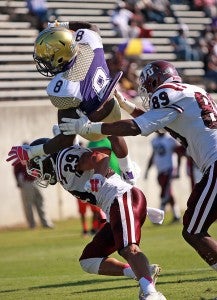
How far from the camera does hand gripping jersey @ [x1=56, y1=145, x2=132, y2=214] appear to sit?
25.9 feet

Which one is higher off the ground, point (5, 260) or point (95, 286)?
point (95, 286)

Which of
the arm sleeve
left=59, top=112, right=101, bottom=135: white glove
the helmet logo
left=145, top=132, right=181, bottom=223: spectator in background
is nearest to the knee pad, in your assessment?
left=59, top=112, right=101, bottom=135: white glove

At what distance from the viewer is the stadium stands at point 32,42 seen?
71.7ft

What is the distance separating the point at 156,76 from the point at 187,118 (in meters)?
0.50

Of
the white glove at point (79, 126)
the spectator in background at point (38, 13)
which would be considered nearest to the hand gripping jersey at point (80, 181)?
the white glove at point (79, 126)

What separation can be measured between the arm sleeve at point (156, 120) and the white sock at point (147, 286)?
1.09 meters

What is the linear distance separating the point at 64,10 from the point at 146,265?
54.2 ft

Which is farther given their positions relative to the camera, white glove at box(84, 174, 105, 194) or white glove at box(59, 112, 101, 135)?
white glove at box(84, 174, 105, 194)

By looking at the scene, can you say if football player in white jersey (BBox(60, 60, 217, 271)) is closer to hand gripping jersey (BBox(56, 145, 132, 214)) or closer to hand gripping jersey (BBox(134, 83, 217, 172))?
hand gripping jersey (BBox(134, 83, 217, 172))

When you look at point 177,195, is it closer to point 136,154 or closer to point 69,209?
point 136,154

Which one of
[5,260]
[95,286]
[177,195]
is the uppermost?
[95,286]

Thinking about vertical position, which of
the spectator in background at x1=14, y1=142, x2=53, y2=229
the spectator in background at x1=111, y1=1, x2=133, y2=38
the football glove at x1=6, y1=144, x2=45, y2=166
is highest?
the football glove at x1=6, y1=144, x2=45, y2=166

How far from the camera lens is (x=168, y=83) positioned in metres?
7.61

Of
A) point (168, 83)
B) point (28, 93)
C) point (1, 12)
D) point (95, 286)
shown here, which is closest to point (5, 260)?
point (95, 286)
